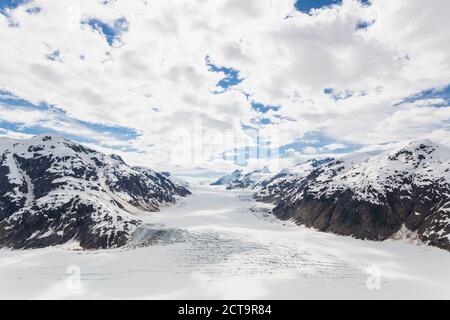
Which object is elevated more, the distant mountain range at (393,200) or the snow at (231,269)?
the distant mountain range at (393,200)

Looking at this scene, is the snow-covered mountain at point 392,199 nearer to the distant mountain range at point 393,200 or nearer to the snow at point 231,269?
the distant mountain range at point 393,200

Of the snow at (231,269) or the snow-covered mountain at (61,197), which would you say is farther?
the snow-covered mountain at (61,197)

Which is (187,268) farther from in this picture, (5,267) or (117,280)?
(5,267)

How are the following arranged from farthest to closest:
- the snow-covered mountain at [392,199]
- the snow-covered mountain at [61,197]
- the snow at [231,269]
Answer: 1. the snow-covered mountain at [61,197]
2. the snow-covered mountain at [392,199]
3. the snow at [231,269]

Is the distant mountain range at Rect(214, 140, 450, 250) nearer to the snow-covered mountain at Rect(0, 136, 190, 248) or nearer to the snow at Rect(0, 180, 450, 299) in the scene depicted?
the snow at Rect(0, 180, 450, 299)

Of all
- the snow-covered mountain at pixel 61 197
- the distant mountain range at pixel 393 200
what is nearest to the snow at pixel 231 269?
the distant mountain range at pixel 393 200

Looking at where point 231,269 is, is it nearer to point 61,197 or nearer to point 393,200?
point 393,200
